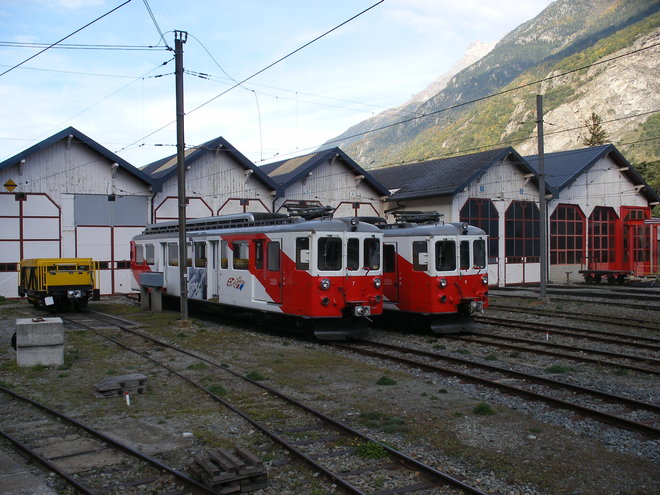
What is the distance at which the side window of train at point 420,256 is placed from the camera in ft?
52.7

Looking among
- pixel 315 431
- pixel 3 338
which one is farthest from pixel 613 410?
pixel 3 338

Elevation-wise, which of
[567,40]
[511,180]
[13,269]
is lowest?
[13,269]

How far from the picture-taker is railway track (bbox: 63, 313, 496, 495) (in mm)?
6098

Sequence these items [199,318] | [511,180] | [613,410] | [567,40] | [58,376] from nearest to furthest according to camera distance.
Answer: [613,410], [58,376], [199,318], [511,180], [567,40]

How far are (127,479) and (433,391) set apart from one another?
524 cm

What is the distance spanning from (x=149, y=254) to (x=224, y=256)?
6797mm

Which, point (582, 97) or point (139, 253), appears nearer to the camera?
point (139, 253)

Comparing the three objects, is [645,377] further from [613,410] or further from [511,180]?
[511,180]

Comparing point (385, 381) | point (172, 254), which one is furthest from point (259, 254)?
point (172, 254)

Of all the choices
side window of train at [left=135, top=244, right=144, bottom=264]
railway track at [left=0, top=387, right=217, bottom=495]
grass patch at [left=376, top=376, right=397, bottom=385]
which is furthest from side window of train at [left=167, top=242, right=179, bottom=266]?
railway track at [left=0, top=387, right=217, bottom=495]

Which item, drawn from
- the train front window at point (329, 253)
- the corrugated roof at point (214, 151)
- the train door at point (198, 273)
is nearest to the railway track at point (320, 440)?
the train front window at point (329, 253)

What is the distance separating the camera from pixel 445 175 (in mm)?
35719

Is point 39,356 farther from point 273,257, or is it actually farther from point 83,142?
point 83,142

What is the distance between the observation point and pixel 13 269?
2664 cm
